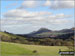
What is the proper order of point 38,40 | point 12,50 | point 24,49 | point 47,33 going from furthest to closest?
point 38,40, point 47,33, point 24,49, point 12,50

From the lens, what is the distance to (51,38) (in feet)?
32.2

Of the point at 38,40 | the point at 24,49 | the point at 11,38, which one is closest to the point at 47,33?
the point at 38,40

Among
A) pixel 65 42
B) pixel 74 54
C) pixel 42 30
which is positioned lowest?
pixel 74 54

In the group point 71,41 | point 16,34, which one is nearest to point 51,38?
point 71,41

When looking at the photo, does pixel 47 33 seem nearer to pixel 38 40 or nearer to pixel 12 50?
pixel 38 40

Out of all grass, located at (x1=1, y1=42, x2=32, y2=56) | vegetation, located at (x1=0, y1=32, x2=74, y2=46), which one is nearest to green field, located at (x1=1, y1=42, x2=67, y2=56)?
grass, located at (x1=1, y1=42, x2=32, y2=56)

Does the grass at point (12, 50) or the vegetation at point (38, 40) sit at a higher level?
the vegetation at point (38, 40)

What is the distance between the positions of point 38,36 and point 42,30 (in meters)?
0.37

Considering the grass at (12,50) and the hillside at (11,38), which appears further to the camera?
the hillside at (11,38)

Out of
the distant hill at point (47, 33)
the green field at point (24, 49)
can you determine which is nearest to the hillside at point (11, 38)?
the green field at point (24, 49)

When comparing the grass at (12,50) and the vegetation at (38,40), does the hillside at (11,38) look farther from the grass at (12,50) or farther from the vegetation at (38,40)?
the grass at (12,50)

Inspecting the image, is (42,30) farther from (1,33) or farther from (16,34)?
(1,33)

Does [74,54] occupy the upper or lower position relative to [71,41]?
lower

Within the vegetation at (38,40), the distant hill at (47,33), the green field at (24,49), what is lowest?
the green field at (24,49)
